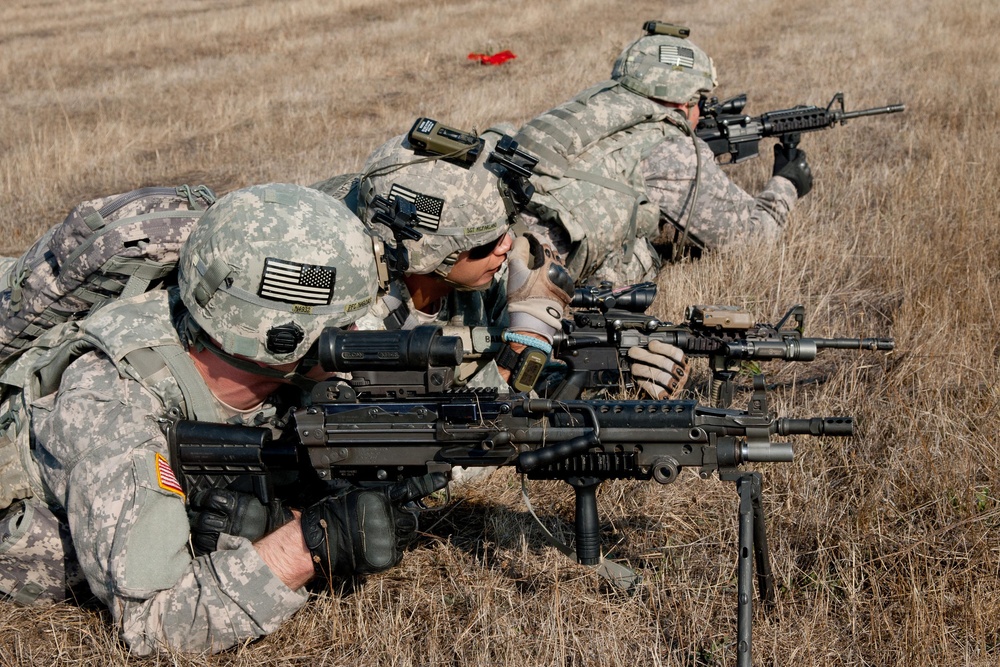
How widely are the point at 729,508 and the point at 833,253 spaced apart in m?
3.29

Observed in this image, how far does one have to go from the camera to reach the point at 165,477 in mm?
3533

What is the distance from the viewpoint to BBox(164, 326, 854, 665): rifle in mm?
3418

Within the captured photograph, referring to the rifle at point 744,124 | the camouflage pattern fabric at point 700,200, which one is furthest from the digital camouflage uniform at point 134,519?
the rifle at point 744,124

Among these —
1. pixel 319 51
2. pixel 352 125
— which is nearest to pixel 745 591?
pixel 352 125

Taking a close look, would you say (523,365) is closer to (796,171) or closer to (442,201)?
(442,201)

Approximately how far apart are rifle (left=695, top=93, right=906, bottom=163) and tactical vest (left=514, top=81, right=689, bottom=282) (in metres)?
1.25

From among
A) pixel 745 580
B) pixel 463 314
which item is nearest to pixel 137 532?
pixel 745 580

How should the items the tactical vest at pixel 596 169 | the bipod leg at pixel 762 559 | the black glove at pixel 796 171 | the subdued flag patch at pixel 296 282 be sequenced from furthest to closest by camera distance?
the black glove at pixel 796 171
the tactical vest at pixel 596 169
the subdued flag patch at pixel 296 282
the bipod leg at pixel 762 559

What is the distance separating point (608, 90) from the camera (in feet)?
25.1

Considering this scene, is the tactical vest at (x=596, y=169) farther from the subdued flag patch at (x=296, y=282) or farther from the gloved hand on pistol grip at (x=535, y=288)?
the subdued flag patch at (x=296, y=282)

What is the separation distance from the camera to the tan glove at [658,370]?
528 cm

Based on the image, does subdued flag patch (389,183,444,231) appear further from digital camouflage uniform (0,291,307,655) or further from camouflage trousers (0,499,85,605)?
camouflage trousers (0,499,85,605)

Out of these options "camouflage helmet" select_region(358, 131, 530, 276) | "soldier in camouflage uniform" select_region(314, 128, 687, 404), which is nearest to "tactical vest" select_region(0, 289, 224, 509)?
"soldier in camouflage uniform" select_region(314, 128, 687, 404)

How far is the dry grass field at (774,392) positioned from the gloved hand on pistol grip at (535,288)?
861mm
